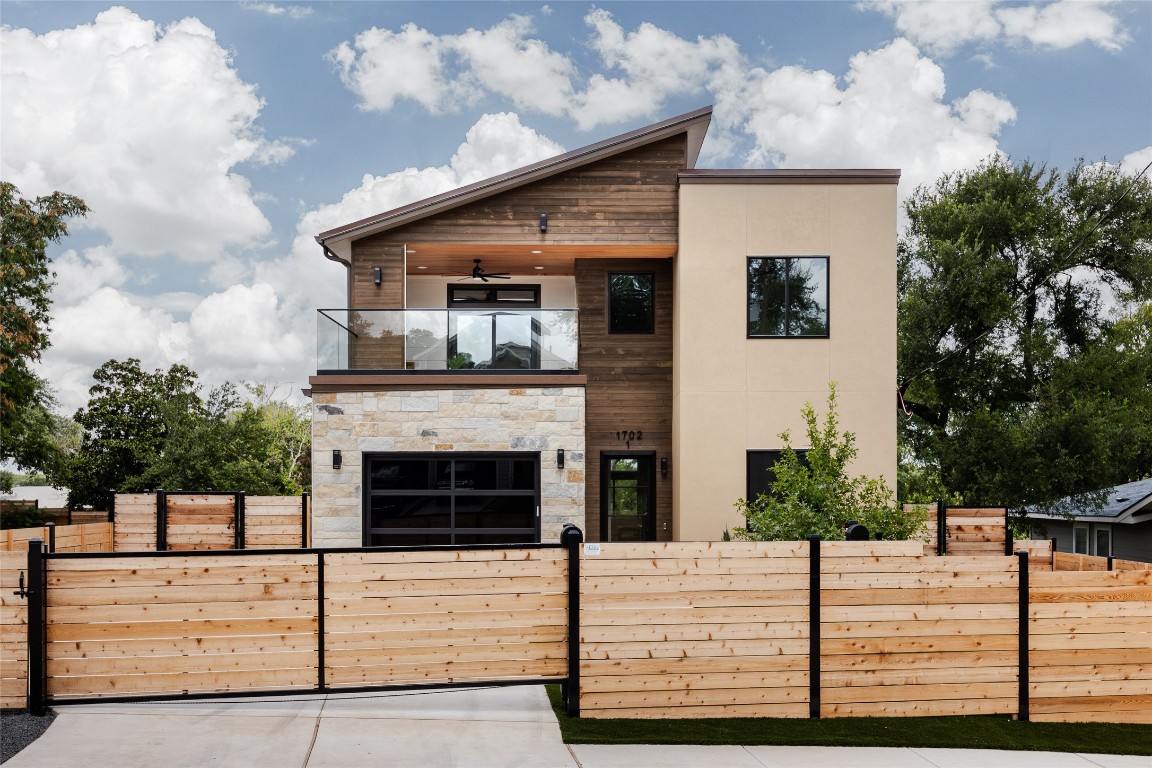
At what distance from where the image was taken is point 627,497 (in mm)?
15242

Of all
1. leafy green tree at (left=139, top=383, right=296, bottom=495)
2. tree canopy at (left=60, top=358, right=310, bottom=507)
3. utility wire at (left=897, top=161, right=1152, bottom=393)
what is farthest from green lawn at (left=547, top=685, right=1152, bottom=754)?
Result: tree canopy at (left=60, top=358, right=310, bottom=507)

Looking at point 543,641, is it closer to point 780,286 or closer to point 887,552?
point 887,552

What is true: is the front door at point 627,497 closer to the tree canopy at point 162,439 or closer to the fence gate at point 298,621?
the fence gate at point 298,621

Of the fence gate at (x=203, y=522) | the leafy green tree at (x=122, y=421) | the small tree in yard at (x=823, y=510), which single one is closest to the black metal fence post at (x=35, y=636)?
the fence gate at (x=203, y=522)

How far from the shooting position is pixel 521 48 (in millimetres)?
22734

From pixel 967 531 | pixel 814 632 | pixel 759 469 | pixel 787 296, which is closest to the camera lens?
pixel 814 632

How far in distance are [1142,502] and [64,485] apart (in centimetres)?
3099

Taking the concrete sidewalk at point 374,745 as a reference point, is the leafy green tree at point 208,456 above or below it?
above

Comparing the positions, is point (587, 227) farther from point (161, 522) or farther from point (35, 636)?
point (35, 636)

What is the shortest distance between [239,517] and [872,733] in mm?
9945

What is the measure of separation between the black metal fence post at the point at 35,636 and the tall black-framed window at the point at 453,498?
265 inches

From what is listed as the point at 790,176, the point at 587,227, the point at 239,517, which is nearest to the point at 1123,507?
the point at 790,176

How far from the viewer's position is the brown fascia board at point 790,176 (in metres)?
14.3

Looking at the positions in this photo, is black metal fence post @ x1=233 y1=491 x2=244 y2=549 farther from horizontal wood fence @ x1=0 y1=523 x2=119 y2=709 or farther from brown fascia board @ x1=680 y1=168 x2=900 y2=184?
brown fascia board @ x1=680 y1=168 x2=900 y2=184
